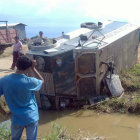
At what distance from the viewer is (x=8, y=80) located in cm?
280

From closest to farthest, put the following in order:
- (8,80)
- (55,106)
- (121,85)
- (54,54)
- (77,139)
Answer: (8,80) < (77,139) < (54,54) < (55,106) < (121,85)

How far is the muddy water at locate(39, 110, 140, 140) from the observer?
189 inches

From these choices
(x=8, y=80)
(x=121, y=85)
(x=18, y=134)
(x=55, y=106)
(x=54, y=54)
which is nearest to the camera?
(x=8, y=80)

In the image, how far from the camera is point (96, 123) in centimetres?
527

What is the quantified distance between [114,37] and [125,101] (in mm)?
2027

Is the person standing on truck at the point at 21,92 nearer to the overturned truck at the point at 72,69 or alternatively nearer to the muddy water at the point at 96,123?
the muddy water at the point at 96,123

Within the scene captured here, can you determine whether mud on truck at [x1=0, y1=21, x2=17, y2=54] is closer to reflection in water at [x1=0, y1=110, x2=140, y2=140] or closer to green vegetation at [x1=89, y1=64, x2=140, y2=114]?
reflection in water at [x1=0, y1=110, x2=140, y2=140]

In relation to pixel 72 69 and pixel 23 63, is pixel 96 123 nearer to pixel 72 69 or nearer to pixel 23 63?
pixel 72 69

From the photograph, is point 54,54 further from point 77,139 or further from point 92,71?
point 77,139

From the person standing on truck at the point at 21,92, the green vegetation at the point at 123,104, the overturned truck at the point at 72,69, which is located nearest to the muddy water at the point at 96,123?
the green vegetation at the point at 123,104

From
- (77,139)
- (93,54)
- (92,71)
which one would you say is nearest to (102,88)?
(92,71)

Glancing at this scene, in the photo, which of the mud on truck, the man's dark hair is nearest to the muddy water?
the man's dark hair

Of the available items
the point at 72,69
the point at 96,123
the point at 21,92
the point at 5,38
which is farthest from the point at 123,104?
the point at 5,38

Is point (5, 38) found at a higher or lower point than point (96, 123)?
higher
